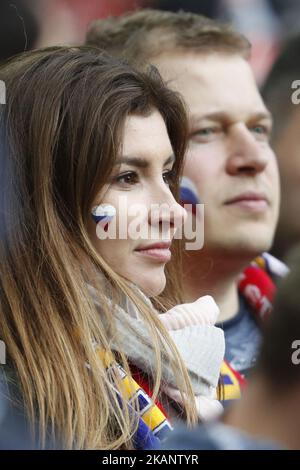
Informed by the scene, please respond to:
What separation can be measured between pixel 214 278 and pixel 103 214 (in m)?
0.64

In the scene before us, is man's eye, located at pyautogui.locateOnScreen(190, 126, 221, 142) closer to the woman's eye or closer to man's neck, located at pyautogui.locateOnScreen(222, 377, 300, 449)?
the woman's eye

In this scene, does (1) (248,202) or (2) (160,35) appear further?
(2) (160,35)

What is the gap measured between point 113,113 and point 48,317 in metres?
0.39

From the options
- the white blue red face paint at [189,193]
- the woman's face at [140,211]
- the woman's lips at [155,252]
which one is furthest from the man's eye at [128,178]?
the white blue red face paint at [189,193]

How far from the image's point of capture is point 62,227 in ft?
5.44

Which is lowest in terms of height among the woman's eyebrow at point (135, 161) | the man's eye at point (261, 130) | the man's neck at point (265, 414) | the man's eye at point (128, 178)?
the man's neck at point (265, 414)

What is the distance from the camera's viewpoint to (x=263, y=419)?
41.8 inches

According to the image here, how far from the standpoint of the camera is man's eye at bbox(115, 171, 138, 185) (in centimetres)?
170

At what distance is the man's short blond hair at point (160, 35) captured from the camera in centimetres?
230

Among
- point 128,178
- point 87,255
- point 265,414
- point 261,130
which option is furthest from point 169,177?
point 265,414

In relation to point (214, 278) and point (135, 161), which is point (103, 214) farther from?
point (214, 278)

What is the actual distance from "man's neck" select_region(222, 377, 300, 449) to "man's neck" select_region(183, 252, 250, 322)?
3.50 ft

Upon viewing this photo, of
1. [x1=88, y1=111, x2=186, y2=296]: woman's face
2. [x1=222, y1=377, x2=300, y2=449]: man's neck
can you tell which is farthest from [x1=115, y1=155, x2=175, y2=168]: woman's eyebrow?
[x1=222, y1=377, x2=300, y2=449]: man's neck

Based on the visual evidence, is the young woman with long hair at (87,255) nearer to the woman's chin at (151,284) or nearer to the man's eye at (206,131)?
the woman's chin at (151,284)
